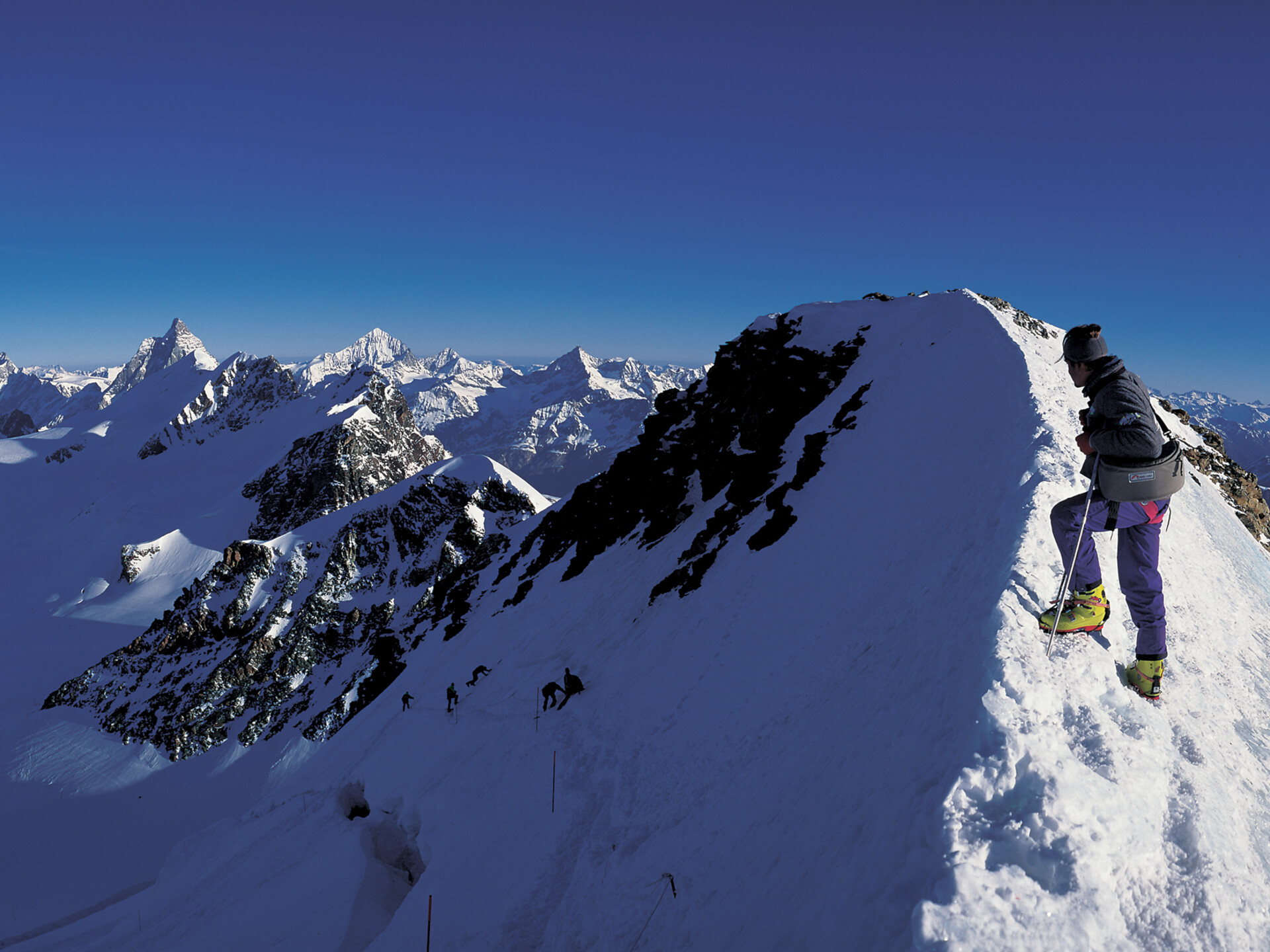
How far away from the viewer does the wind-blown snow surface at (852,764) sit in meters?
4.54

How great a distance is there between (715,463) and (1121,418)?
2895 cm

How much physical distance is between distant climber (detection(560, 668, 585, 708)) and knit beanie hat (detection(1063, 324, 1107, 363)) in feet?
50.1

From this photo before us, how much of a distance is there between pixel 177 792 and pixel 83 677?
36.2m

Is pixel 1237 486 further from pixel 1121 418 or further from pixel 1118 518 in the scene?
pixel 1121 418

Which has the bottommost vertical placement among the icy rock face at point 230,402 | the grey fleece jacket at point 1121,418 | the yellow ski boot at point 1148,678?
the yellow ski boot at point 1148,678

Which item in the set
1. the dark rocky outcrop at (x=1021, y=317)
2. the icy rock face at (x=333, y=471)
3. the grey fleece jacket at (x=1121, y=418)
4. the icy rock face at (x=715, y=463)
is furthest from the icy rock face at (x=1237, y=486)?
the icy rock face at (x=333, y=471)

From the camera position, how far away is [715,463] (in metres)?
34.8

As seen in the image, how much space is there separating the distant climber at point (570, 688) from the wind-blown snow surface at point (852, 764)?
0.47m

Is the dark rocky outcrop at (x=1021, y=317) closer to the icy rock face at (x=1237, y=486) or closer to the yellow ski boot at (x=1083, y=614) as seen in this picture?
the icy rock face at (x=1237, y=486)

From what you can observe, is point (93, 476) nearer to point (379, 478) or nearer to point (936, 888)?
point (379, 478)

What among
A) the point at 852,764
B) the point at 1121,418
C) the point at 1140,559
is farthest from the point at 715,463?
the point at 1121,418

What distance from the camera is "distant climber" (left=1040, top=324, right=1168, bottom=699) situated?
584 cm

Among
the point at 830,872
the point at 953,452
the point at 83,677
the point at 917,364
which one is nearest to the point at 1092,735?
the point at 830,872

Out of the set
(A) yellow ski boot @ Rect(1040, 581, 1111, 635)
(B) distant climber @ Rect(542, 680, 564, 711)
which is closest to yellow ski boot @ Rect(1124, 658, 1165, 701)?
(A) yellow ski boot @ Rect(1040, 581, 1111, 635)
